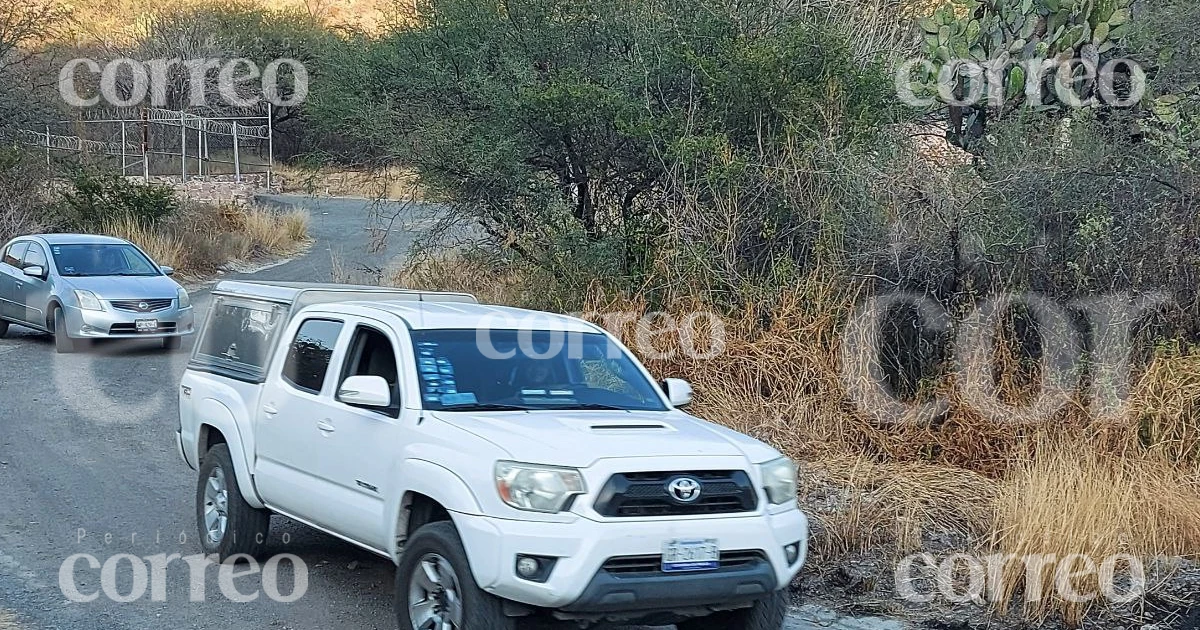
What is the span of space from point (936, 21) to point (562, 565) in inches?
379

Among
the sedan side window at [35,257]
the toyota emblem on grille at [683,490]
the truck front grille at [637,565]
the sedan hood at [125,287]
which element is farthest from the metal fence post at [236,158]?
the truck front grille at [637,565]

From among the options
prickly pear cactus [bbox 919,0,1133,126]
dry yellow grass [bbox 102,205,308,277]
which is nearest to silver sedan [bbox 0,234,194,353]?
dry yellow grass [bbox 102,205,308,277]

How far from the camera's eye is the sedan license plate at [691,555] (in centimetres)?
527

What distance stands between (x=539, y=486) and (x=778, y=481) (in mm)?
1235

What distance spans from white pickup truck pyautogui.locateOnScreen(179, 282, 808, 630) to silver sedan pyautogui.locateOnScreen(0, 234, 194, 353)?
9746 millimetres

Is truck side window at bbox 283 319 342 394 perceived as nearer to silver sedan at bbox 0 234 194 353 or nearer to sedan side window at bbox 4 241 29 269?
silver sedan at bbox 0 234 194 353

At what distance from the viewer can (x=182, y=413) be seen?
27.1 feet

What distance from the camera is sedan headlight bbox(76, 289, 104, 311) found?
54.2 feet

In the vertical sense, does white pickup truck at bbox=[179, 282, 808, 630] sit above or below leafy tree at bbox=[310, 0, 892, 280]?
below

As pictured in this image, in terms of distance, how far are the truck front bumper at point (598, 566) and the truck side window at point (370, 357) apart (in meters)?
1.45

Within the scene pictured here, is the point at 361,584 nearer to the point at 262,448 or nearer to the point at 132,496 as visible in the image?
the point at 262,448

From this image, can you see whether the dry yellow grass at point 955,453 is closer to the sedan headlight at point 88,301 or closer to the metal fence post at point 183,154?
the sedan headlight at point 88,301

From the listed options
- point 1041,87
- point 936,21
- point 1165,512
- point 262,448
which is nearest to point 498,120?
point 936,21

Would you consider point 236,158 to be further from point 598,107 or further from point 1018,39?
point 1018,39
